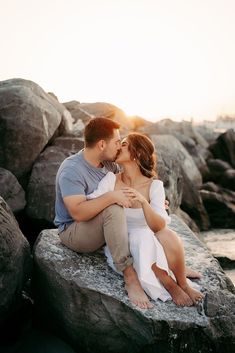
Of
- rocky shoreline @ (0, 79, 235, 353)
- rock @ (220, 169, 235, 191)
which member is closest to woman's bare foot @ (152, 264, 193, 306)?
rocky shoreline @ (0, 79, 235, 353)

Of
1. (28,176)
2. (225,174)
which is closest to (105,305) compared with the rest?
(28,176)

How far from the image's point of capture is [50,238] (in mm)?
5148

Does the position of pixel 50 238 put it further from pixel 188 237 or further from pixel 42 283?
pixel 188 237

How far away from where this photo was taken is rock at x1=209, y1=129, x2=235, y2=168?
75.6ft

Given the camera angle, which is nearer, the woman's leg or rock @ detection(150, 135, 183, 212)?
the woman's leg

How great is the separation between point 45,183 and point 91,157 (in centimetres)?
414

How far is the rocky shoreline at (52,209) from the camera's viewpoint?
13.3 feet

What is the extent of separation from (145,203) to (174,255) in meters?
0.58

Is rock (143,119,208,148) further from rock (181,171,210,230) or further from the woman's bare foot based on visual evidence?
the woman's bare foot

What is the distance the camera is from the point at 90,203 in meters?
4.36

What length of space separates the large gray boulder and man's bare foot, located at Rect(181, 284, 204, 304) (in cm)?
473

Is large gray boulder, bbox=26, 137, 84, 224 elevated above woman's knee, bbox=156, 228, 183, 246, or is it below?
below

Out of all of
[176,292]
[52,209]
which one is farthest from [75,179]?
[52,209]

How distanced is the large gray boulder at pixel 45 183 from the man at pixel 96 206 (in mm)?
3759
